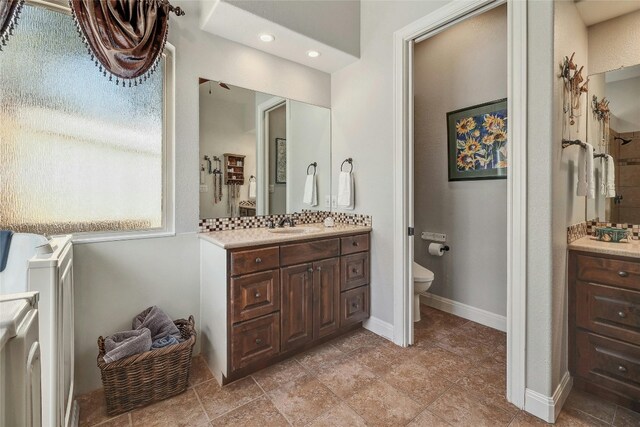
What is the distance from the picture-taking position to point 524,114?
1.53 m

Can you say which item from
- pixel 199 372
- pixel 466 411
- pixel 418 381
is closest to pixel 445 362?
pixel 418 381

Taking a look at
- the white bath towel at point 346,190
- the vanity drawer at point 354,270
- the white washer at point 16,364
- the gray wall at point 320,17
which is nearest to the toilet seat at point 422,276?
the vanity drawer at point 354,270

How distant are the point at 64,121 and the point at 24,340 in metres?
1.53

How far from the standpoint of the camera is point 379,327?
2451 millimetres

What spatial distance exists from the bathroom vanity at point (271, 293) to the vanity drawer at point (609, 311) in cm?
138

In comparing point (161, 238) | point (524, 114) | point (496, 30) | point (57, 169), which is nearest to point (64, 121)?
point (57, 169)

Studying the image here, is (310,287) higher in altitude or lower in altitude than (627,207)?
lower

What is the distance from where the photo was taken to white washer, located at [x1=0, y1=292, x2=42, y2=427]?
1.89ft

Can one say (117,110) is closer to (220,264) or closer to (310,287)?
(220,264)

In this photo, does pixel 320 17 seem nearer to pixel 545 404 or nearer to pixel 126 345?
pixel 126 345

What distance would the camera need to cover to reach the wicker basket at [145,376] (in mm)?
1562

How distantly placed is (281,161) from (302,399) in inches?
70.3

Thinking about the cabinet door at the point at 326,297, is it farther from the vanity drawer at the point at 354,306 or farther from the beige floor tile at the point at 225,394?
the beige floor tile at the point at 225,394

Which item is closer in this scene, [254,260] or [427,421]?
[427,421]
